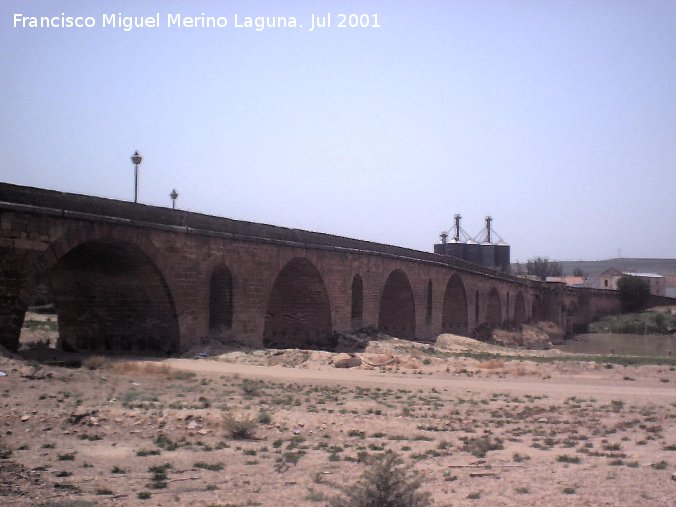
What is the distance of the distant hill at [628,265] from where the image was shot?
142 meters

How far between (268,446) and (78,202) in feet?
28.0

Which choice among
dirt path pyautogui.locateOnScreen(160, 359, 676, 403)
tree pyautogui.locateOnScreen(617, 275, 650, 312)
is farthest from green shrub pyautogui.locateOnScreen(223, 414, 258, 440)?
tree pyautogui.locateOnScreen(617, 275, 650, 312)

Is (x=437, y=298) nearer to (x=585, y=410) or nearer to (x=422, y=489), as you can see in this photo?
(x=585, y=410)

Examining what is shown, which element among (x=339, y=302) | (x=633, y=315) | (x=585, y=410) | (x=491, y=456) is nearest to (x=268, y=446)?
(x=491, y=456)

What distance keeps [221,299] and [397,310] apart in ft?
43.8

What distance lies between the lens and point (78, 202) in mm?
14719

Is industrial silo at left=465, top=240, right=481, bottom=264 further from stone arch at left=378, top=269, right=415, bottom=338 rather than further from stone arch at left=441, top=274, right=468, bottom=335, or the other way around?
stone arch at left=378, top=269, right=415, bottom=338

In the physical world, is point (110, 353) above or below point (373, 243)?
below

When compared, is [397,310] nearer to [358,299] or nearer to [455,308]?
[358,299]

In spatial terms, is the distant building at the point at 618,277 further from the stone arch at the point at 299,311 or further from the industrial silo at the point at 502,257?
the stone arch at the point at 299,311

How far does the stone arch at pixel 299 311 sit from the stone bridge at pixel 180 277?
32mm

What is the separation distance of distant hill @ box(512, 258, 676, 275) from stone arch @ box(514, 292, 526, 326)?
93.6 meters

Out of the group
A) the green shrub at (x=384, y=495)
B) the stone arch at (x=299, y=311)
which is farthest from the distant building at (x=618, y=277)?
the green shrub at (x=384, y=495)

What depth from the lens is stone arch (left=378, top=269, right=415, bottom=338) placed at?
30933 mm
